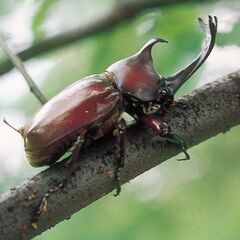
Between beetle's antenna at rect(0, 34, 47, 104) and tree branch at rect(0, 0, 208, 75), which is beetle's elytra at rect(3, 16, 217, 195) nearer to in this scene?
beetle's antenna at rect(0, 34, 47, 104)

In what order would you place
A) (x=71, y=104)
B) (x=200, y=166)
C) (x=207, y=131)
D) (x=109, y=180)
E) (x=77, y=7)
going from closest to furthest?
1. (x=109, y=180)
2. (x=207, y=131)
3. (x=71, y=104)
4. (x=200, y=166)
5. (x=77, y=7)

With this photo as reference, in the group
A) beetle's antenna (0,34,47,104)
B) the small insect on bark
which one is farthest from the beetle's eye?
beetle's antenna (0,34,47,104)

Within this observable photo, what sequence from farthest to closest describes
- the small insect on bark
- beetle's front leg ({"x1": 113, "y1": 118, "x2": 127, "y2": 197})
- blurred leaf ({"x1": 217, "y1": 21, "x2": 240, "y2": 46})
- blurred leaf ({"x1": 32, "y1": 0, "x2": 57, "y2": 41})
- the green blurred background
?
1. blurred leaf ({"x1": 32, "y1": 0, "x2": 57, "y2": 41})
2. the green blurred background
3. blurred leaf ({"x1": 217, "y1": 21, "x2": 240, "y2": 46})
4. the small insect on bark
5. beetle's front leg ({"x1": 113, "y1": 118, "x2": 127, "y2": 197})

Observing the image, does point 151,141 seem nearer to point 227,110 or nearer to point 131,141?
point 131,141

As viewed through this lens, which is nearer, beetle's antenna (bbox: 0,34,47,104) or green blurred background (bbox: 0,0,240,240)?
beetle's antenna (bbox: 0,34,47,104)

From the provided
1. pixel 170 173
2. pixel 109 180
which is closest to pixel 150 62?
pixel 109 180

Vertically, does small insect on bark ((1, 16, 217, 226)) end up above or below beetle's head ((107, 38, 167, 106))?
above

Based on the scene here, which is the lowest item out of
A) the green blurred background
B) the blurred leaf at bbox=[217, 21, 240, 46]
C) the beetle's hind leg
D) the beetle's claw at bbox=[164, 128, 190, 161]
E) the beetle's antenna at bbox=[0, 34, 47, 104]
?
the green blurred background

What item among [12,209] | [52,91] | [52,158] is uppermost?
[12,209]
